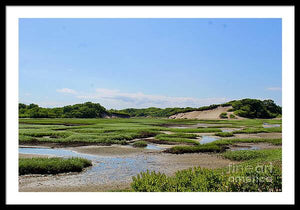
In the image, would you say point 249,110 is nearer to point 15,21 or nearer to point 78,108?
point 78,108

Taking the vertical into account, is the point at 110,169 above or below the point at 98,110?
below

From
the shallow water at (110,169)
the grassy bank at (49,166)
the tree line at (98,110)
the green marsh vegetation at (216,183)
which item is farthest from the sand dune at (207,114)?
the green marsh vegetation at (216,183)

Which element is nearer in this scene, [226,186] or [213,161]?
[226,186]

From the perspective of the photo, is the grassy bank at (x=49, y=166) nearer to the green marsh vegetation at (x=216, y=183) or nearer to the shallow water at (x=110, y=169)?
the shallow water at (x=110, y=169)

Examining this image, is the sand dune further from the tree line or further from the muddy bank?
the muddy bank

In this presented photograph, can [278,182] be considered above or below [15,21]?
below

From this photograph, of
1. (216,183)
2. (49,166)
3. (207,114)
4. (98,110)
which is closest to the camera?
(216,183)

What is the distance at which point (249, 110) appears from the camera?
4793 inches

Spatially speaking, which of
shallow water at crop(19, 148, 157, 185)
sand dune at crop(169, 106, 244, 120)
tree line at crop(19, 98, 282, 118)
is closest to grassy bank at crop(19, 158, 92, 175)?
shallow water at crop(19, 148, 157, 185)

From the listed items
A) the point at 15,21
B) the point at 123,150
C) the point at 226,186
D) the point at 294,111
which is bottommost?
the point at 123,150

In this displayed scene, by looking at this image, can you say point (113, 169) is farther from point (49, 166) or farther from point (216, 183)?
point (216, 183)

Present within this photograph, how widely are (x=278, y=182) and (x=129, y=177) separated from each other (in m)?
8.04

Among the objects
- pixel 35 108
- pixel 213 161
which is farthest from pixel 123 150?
pixel 35 108

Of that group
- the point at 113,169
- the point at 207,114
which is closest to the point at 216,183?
the point at 113,169
